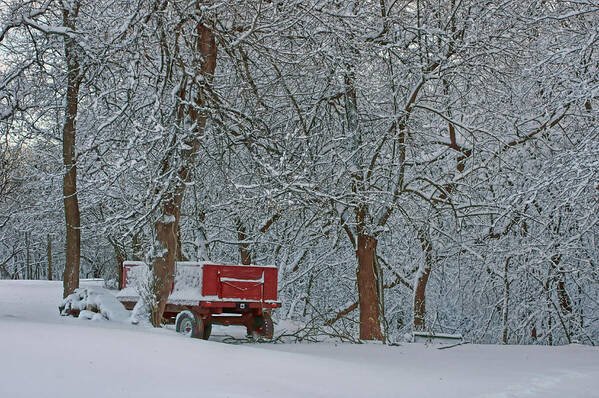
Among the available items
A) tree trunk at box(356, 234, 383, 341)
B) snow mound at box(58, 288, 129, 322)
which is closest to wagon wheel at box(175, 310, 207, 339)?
snow mound at box(58, 288, 129, 322)

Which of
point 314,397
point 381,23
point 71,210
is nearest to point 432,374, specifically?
point 314,397

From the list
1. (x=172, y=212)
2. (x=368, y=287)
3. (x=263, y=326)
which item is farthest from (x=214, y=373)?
(x=368, y=287)

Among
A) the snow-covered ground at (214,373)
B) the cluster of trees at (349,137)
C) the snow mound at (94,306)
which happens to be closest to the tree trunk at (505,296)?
the cluster of trees at (349,137)

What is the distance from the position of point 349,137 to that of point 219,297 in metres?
3.99

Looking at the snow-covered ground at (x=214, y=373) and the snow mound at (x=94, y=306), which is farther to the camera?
the snow mound at (x=94, y=306)

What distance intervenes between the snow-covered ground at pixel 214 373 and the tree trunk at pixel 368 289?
3.81m

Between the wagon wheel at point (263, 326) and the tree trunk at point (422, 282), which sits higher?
the tree trunk at point (422, 282)

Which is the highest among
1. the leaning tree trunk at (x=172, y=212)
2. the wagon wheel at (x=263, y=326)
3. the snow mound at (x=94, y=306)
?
the leaning tree trunk at (x=172, y=212)

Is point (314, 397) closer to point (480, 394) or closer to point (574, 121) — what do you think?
point (480, 394)

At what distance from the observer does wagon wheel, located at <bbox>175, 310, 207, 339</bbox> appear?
1235cm

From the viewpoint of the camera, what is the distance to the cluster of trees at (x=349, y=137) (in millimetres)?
9828

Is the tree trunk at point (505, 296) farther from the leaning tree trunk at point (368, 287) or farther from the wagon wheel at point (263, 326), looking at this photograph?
the wagon wheel at point (263, 326)

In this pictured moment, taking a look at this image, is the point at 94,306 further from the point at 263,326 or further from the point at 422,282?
the point at 422,282

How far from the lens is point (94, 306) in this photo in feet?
37.4
